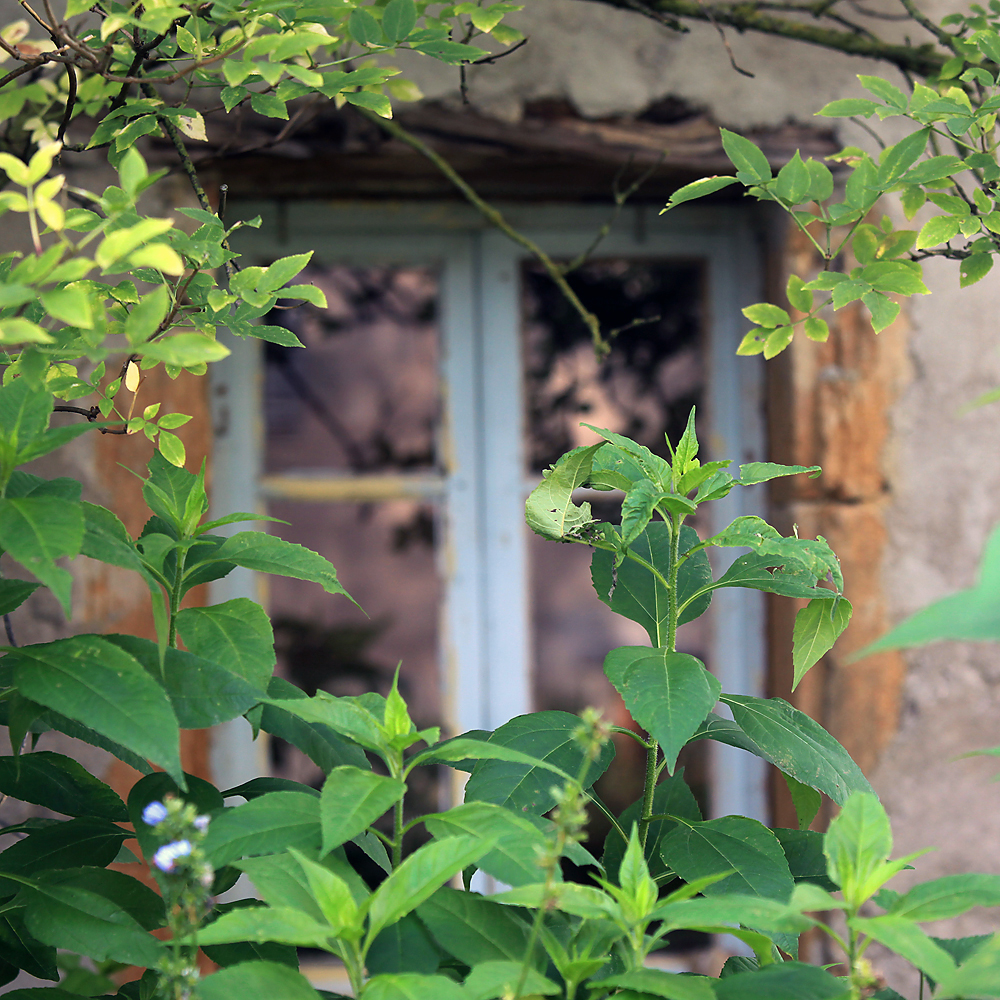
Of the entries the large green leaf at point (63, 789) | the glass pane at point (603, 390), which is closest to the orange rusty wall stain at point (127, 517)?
the glass pane at point (603, 390)

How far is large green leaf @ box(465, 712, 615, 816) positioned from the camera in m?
0.72

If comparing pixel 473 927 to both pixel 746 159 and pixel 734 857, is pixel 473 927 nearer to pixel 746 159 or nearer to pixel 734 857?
pixel 734 857

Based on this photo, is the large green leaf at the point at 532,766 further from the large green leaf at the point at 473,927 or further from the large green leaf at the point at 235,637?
the large green leaf at the point at 235,637

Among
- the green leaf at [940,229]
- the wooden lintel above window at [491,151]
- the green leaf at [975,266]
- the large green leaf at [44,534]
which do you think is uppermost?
the wooden lintel above window at [491,151]

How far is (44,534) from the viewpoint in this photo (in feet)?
1.99

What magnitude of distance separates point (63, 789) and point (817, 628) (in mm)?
707

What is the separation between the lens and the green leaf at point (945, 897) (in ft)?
1.97

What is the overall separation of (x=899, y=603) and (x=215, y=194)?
1.67m

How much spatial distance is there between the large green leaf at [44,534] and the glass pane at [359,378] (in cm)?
146

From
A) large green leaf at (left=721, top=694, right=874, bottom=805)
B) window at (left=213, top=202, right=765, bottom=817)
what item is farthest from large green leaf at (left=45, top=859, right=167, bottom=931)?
window at (left=213, top=202, right=765, bottom=817)

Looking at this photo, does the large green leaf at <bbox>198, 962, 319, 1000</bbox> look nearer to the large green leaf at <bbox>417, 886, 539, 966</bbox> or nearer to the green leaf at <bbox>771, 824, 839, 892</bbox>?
the large green leaf at <bbox>417, 886, 539, 966</bbox>

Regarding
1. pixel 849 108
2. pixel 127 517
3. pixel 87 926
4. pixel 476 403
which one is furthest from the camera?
pixel 476 403

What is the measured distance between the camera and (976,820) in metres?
1.85

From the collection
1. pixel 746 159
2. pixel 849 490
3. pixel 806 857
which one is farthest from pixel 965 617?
pixel 849 490
